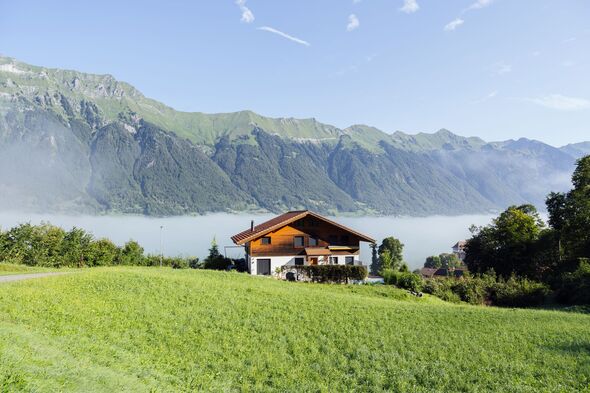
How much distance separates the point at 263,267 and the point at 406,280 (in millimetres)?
16095

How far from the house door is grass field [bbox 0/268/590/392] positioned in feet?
63.2

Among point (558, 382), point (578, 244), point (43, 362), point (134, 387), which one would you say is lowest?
point (558, 382)

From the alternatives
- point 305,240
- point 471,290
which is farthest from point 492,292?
point 305,240

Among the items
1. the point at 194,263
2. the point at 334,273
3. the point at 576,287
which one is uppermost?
the point at 194,263

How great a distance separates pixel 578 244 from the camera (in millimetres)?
45656

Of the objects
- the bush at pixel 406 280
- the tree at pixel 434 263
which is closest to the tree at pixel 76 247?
the bush at pixel 406 280

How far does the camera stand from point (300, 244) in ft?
155

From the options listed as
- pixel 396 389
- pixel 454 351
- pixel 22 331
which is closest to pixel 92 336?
pixel 22 331

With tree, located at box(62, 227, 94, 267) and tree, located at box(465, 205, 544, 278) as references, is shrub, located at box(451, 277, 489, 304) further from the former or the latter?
tree, located at box(62, 227, 94, 267)

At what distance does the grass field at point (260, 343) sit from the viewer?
13.0 meters

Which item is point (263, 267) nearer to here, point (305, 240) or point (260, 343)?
point (305, 240)

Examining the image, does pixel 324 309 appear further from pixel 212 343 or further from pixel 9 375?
pixel 9 375

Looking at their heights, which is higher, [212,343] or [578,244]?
[578,244]

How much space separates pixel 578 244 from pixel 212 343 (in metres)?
46.7
